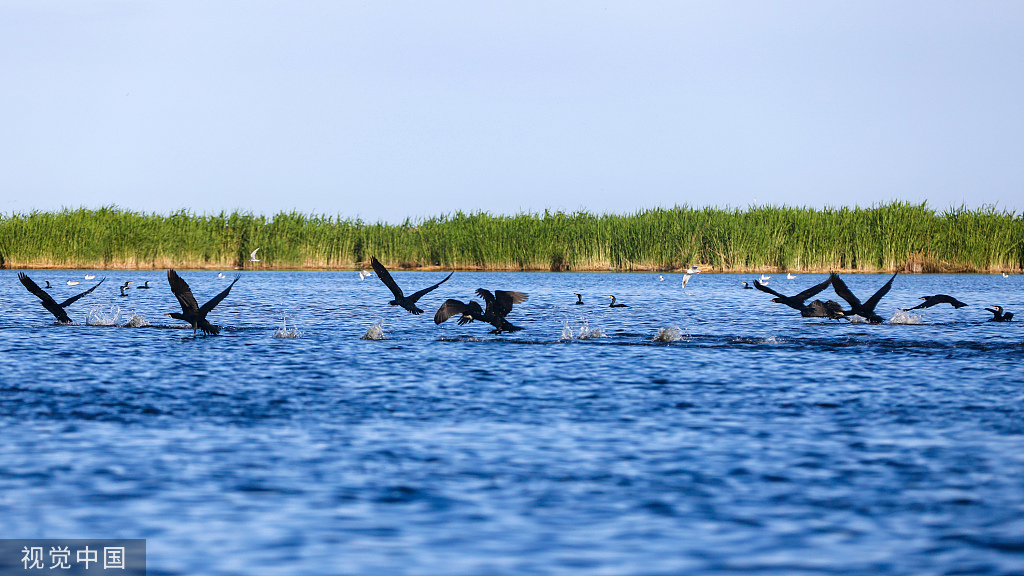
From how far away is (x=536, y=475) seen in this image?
8.52 metres

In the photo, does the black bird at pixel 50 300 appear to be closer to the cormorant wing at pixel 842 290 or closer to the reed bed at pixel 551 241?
the cormorant wing at pixel 842 290

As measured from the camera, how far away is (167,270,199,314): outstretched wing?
18.0 m

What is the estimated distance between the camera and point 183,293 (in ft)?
63.1

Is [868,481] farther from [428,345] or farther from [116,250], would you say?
[116,250]

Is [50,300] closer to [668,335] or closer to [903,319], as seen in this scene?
[668,335]

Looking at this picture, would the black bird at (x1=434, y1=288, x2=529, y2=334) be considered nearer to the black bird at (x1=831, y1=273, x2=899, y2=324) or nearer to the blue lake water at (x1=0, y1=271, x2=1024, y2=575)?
the blue lake water at (x1=0, y1=271, x2=1024, y2=575)

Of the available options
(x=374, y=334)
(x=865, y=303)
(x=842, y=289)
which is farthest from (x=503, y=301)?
(x=865, y=303)

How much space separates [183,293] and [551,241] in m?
41.5

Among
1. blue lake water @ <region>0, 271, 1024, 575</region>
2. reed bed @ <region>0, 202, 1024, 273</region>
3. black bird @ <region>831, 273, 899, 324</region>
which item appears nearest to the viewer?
blue lake water @ <region>0, 271, 1024, 575</region>

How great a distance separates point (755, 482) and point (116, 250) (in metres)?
58.5

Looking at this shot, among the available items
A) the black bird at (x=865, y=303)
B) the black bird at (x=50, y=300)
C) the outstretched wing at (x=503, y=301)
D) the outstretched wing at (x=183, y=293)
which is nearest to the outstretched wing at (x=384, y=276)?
the outstretched wing at (x=503, y=301)

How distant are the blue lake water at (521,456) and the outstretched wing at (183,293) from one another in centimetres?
87

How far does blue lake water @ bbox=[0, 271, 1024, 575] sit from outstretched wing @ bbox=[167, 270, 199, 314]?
0.87 metres

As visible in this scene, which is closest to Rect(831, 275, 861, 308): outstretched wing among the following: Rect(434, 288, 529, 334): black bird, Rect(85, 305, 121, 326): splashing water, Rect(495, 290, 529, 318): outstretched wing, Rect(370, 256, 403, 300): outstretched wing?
Rect(434, 288, 529, 334): black bird
